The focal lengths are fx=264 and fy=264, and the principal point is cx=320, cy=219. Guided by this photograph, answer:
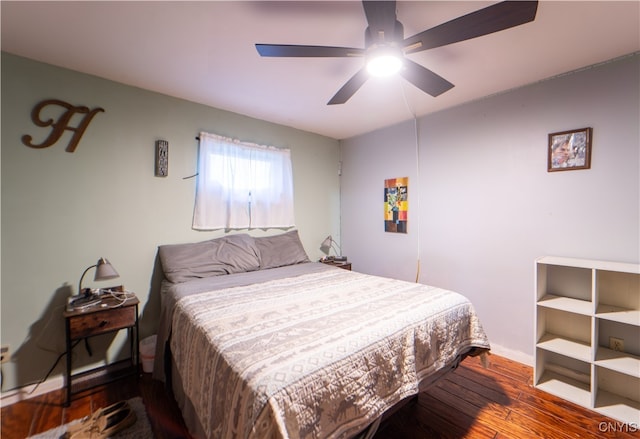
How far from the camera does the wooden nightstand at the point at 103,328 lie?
1785 millimetres

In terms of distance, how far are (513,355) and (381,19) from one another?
287 centimetres

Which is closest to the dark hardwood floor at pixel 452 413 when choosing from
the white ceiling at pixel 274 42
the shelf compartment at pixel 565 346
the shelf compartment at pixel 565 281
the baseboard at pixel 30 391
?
the baseboard at pixel 30 391

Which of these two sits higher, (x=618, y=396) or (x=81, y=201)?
(x=81, y=201)

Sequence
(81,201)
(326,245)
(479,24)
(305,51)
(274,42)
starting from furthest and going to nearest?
(326,245) → (81,201) → (274,42) → (305,51) → (479,24)

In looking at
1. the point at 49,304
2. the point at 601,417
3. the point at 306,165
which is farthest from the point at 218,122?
the point at 601,417

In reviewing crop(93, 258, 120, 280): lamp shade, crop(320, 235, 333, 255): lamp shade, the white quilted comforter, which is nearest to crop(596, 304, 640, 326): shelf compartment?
the white quilted comforter

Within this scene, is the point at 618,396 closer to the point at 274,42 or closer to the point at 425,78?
the point at 425,78

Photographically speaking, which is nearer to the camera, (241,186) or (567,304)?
(567,304)

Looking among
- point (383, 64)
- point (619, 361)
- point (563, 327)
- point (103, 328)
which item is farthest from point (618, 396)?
point (103, 328)

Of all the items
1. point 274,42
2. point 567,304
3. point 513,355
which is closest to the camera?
point 274,42

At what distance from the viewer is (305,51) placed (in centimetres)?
141

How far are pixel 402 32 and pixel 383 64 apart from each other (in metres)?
0.17

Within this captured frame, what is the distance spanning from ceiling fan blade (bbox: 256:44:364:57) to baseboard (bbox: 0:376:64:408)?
9.06 feet

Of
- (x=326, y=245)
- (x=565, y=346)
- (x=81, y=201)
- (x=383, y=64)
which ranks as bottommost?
(x=565, y=346)
